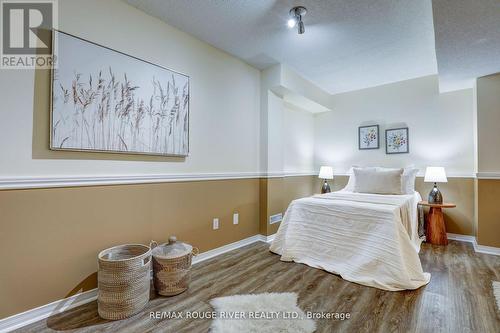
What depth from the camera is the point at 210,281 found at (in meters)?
2.13

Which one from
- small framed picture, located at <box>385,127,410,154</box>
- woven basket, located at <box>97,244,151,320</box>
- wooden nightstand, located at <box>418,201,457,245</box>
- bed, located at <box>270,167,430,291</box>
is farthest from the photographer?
small framed picture, located at <box>385,127,410,154</box>

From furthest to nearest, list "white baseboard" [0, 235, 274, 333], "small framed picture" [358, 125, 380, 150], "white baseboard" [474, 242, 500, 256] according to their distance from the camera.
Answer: "small framed picture" [358, 125, 380, 150] → "white baseboard" [474, 242, 500, 256] → "white baseboard" [0, 235, 274, 333]

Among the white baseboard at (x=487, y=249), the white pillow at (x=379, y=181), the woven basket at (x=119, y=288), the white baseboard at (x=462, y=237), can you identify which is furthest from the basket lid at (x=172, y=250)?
the white baseboard at (x=462, y=237)

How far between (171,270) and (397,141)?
3.77 metres

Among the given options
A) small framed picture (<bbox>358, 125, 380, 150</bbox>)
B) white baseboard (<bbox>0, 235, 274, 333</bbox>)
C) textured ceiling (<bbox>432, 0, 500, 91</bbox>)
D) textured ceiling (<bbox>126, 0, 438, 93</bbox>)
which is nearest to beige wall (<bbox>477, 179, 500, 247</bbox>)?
textured ceiling (<bbox>432, 0, 500, 91</bbox>)

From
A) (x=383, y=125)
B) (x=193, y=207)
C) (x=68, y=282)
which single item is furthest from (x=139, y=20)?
(x=383, y=125)

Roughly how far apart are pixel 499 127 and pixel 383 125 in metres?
1.43

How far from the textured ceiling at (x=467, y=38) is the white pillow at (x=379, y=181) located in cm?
132

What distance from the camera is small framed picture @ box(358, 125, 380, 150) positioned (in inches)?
160

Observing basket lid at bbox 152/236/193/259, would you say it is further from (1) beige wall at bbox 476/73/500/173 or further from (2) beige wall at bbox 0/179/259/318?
(1) beige wall at bbox 476/73/500/173

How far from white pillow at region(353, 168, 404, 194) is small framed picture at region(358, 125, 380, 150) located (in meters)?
0.82

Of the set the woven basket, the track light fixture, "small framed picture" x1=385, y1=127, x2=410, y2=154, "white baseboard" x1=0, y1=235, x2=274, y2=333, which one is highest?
the track light fixture

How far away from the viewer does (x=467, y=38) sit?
6.72 feet

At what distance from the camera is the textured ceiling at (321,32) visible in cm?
206
